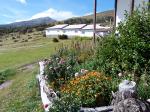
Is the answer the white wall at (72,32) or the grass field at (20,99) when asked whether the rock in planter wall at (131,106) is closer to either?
the grass field at (20,99)

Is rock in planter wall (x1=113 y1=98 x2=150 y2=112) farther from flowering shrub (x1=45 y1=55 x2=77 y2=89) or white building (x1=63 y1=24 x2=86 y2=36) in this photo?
white building (x1=63 y1=24 x2=86 y2=36)

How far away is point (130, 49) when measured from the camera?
1470 cm

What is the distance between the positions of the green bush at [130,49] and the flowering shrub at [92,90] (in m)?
2.63

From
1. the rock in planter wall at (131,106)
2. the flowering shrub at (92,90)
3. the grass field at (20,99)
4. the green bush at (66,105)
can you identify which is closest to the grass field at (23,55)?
the grass field at (20,99)

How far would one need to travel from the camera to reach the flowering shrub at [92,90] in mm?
10883

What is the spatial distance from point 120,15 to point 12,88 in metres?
10.6

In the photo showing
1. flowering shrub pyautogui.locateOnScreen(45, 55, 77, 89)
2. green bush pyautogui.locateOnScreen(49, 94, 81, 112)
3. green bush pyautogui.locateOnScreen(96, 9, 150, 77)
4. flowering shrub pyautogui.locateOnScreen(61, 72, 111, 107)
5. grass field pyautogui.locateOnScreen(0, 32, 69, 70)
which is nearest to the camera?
green bush pyautogui.locateOnScreen(49, 94, 81, 112)

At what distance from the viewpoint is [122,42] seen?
15.1m

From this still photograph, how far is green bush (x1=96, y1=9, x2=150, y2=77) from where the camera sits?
1438cm

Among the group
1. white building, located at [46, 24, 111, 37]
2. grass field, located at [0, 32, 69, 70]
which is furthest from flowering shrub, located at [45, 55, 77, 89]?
white building, located at [46, 24, 111, 37]

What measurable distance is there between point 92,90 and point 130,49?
13.7ft

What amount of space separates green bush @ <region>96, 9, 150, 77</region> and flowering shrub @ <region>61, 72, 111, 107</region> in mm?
2627

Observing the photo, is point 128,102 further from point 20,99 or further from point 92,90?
point 20,99

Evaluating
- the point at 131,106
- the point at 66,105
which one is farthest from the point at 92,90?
the point at 131,106
